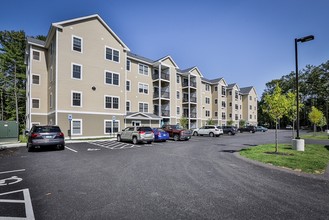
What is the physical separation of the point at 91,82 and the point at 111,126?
637 centimetres

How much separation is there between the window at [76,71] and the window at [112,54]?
14.0 feet

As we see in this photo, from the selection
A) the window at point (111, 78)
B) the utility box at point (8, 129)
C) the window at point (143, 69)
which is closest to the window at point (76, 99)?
the window at point (111, 78)

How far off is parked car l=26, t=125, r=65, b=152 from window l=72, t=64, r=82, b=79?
11.1 m

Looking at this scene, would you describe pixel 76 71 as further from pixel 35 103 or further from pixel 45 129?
pixel 45 129

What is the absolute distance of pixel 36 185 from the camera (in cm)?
557

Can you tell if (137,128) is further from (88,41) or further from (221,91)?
(221,91)

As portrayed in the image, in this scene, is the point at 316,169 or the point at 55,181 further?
the point at 316,169

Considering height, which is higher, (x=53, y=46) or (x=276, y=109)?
(x=53, y=46)

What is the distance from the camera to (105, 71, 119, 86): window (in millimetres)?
25131

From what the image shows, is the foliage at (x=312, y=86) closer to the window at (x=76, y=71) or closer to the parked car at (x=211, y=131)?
the parked car at (x=211, y=131)

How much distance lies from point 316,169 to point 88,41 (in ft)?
83.8

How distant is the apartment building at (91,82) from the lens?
70.6 feet

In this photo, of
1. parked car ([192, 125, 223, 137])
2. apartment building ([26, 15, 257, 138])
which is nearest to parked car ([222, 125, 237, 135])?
parked car ([192, 125, 223, 137])

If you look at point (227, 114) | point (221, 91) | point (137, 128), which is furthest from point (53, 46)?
point (227, 114)
